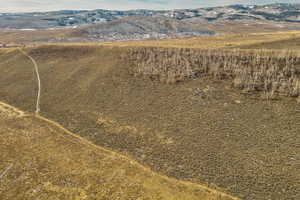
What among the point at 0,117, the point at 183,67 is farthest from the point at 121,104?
the point at 0,117

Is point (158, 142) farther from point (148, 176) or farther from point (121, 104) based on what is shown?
point (121, 104)

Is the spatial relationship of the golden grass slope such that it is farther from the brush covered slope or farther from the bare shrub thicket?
the bare shrub thicket

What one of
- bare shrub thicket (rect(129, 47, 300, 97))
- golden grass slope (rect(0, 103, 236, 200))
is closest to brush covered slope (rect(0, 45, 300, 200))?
golden grass slope (rect(0, 103, 236, 200))

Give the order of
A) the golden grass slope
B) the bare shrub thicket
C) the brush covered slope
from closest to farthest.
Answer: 1. the golden grass slope
2. the brush covered slope
3. the bare shrub thicket

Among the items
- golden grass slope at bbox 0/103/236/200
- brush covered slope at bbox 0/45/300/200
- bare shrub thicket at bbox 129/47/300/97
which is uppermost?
bare shrub thicket at bbox 129/47/300/97

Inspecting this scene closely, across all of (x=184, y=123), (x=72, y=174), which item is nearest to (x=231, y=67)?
(x=184, y=123)

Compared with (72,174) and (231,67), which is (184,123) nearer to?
(72,174)
